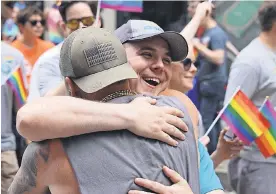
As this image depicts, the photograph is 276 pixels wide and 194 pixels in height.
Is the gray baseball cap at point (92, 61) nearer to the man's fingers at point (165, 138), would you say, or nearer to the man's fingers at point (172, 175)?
the man's fingers at point (165, 138)

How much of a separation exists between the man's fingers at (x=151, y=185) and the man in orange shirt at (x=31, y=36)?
4.81 meters

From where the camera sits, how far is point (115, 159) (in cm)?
222

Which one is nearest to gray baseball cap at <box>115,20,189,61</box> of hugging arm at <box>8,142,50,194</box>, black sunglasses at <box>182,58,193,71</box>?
hugging arm at <box>8,142,50,194</box>

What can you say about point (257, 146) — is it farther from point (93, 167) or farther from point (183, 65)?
point (93, 167)

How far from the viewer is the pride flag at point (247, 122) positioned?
14.0ft

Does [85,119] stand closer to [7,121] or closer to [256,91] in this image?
[256,91]

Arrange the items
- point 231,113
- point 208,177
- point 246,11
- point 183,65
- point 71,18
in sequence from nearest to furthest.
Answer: point 208,177 < point 183,65 < point 231,113 < point 71,18 < point 246,11

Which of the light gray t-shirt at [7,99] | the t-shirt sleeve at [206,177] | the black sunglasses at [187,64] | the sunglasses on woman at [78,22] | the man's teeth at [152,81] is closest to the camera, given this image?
the t-shirt sleeve at [206,177]

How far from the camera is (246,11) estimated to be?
10125mm

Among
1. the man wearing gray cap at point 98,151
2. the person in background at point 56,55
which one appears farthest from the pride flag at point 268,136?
the man wearing gray cap at point 98,151

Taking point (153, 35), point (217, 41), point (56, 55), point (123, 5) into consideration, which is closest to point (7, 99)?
point (123, 5)

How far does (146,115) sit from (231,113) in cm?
214

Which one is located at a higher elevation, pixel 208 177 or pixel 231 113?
pixel 208 177

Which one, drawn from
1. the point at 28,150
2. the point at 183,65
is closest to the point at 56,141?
the point at 28,150
